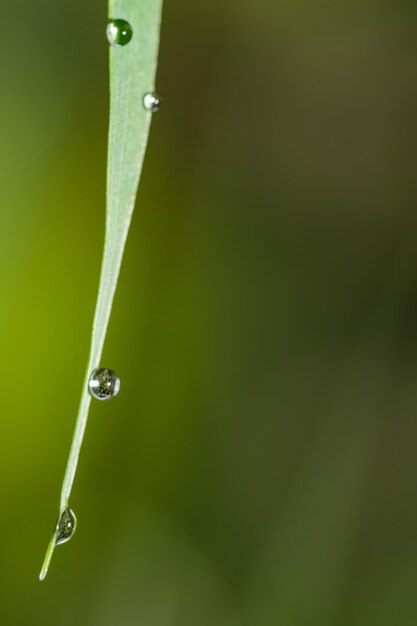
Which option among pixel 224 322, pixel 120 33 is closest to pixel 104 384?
pixel 120 33

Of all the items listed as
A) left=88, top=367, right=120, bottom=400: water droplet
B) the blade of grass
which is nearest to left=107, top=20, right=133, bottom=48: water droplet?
the blade of grass

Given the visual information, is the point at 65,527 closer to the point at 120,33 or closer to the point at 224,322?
the point at 120,33

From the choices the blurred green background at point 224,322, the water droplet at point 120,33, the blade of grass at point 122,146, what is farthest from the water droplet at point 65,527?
the blurred green background at point 224,322

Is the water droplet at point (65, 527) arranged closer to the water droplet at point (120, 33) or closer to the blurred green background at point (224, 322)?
the water droplet at point (120, 33)

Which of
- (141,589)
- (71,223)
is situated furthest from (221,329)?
(141,589)

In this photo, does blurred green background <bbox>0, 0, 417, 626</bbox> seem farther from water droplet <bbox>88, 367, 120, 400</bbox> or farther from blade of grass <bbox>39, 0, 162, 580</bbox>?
blade of grass <bbox>39, 0, 162, 580</bbox>

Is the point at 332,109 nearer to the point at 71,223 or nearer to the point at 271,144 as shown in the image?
the point at 271,144
